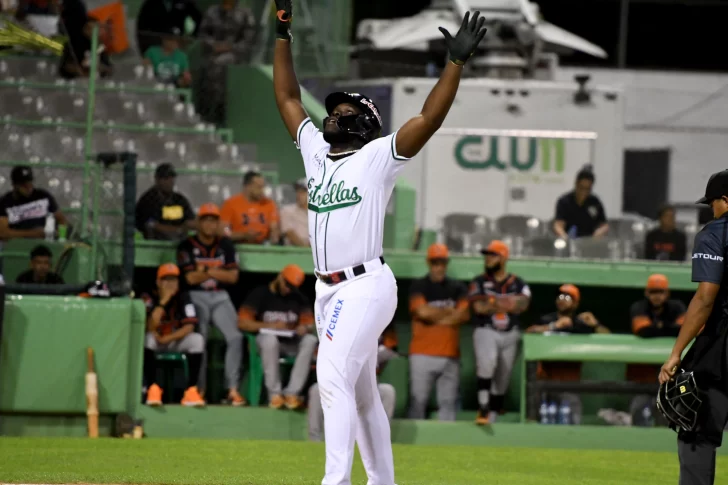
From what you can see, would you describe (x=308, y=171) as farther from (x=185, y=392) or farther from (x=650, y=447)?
(x=650, y=447)

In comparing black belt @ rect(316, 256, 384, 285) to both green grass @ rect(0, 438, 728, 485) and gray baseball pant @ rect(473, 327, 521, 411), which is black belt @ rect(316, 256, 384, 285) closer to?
green grass @ rect(0, 438, 728, 485)

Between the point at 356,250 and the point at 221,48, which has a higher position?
the point at 221,48

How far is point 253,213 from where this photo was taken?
12656 millimetres

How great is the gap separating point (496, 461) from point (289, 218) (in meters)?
3.98

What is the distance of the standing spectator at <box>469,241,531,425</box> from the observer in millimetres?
11758

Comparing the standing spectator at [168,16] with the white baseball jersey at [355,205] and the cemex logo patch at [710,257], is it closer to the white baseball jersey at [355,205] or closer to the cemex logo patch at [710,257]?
the white baseball jersey at [355,205]

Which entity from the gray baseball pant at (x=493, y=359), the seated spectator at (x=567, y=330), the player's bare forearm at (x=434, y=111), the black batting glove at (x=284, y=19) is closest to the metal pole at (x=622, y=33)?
the seated spectator at (x=567, y=330)

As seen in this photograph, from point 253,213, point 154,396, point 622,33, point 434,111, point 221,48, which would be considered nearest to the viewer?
point 434,111

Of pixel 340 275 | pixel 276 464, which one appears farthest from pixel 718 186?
pixel 276 464

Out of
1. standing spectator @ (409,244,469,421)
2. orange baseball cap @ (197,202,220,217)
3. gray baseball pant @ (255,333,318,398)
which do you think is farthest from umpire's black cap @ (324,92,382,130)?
standing spectator @ (409,244,469,421)

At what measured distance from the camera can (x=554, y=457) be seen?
33.7 ft

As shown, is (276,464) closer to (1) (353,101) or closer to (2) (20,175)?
(1) (353,101)

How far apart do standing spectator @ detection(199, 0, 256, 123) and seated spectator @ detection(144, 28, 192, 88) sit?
24cm

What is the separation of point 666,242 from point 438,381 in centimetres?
320
